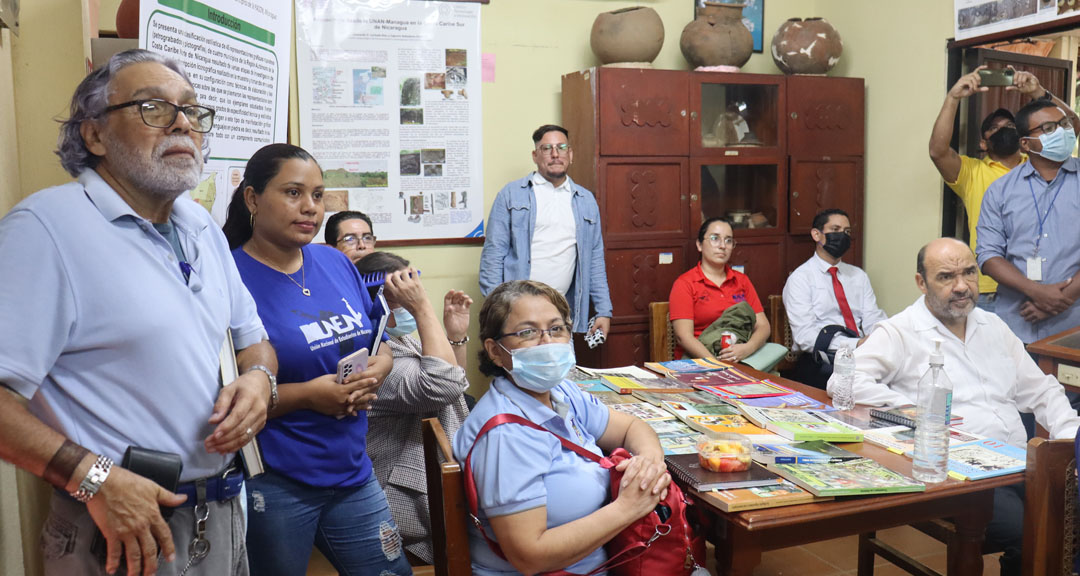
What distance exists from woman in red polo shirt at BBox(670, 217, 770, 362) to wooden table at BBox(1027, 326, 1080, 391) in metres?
1.46

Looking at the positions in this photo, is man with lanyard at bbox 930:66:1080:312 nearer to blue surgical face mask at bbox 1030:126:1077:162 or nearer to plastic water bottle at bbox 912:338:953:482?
blue surgical face mask at bbox 1030:126:1077:162

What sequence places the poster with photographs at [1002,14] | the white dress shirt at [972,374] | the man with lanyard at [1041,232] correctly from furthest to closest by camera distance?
the poster with photographs at [1002,14] < the man with lanyard at [1041,232] < the white dress shirt at [972,374]

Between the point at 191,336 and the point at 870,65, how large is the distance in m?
4.97

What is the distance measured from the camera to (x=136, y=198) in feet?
4.62

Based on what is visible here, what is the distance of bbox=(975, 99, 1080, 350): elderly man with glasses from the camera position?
3713mm

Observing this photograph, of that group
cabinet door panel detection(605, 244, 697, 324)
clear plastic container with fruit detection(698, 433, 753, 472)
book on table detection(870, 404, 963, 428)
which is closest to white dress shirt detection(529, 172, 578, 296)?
cabinet door panel detection(605, 244, 697, 324)

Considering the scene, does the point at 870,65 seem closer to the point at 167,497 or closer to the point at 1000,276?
the point at 1000,276

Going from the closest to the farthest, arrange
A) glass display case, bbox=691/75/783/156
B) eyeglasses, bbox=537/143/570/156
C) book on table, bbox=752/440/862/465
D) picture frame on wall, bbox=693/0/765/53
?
book on table, bbox=752/440/862/465 < eyeglasses, bbox=537/143/570/156 < glass display case, bbox=691/75/783/156 < picture frame on wall, bbox=693/0/765/53

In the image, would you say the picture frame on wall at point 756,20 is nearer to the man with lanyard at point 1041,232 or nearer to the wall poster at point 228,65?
the man with lanyard at point 1041,232

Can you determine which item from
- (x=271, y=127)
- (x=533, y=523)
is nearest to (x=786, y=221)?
(x=271, y=127)

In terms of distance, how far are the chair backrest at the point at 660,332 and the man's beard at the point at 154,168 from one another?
3305mm

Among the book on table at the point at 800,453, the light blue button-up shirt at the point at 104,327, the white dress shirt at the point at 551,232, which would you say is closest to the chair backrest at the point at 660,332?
the white dress shirt at the point at 551,232

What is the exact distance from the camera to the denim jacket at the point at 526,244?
14.7 ft

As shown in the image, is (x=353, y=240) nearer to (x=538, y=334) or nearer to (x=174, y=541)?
(x=538, y=334)
